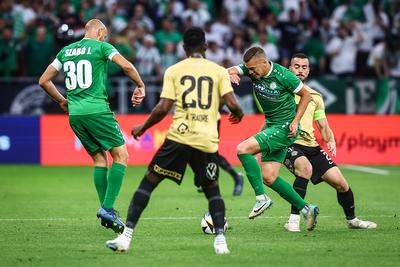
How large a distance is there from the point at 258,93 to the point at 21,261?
3.58 meters

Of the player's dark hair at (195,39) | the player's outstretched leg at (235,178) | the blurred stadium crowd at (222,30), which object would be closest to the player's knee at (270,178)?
the player's dark hair at (195,39)

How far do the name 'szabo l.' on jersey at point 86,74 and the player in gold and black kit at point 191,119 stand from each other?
197 centimetres

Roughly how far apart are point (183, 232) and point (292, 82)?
2082 millimetres

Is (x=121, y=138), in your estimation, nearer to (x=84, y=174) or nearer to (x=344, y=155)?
(x=84, y=174)

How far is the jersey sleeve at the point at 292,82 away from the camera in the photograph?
1095 cm

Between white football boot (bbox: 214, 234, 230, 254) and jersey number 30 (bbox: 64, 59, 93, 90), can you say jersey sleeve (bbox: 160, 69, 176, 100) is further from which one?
jersey number 30 (bbox: 64, 59, 93, 90)

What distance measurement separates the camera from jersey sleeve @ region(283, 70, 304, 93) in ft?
35.9

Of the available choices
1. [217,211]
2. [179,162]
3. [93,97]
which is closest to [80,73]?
[93,97]

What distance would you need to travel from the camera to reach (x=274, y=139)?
36.6 ft


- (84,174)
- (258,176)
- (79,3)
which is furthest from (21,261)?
(79,3)

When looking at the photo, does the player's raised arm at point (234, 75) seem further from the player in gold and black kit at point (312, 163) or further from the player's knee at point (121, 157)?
the player's knee at point (121, 157)

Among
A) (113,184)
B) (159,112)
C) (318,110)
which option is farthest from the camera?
(318,110)

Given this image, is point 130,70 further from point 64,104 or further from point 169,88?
point 169,88

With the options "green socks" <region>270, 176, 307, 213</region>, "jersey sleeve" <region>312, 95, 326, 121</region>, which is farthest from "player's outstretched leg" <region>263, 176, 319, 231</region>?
"jersey sleeve" <region>312, 95, 326, 121</region>
